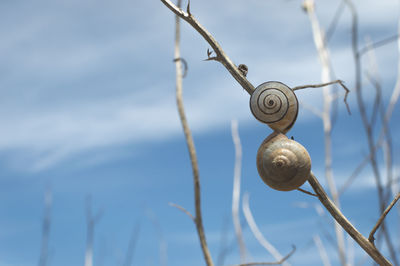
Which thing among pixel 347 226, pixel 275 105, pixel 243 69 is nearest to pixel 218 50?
pixel 243 69

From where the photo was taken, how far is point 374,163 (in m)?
1.90

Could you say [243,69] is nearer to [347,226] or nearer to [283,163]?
[283,163]

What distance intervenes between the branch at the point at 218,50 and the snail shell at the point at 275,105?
4 cm

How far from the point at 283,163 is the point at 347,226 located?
185 mm

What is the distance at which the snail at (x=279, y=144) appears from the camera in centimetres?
96

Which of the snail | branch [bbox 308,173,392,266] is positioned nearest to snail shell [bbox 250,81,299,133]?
the snail

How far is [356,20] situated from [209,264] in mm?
1235

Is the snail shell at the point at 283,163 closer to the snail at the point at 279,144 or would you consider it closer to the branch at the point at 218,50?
the snail at the point at 279,144

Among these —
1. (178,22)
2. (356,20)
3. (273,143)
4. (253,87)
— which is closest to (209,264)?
(273,143)

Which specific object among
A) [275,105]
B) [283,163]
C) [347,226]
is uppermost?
[275,105]

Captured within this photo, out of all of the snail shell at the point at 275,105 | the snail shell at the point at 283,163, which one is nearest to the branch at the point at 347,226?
the snail shell at the point at 283,163

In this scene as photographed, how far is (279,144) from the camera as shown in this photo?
3.28 feet

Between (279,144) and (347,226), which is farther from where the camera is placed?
(279,144)

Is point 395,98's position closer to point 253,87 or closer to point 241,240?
point 241,240
